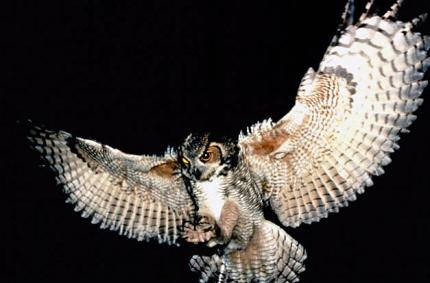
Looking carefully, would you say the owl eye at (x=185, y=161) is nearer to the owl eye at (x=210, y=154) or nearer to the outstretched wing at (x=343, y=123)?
the owl eye at (x=210, y=154)

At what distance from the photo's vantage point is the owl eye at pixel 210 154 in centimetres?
205

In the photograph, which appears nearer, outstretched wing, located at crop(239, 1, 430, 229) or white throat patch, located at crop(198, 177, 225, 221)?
outstretched wing, located at crop(239, 1, 430, 229)

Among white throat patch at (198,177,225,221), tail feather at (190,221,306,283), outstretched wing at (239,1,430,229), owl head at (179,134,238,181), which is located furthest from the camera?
tail feather at (190,221,306,283)

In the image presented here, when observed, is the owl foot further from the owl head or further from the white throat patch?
the owl head

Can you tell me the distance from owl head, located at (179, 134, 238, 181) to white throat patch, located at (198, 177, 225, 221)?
0.09ft

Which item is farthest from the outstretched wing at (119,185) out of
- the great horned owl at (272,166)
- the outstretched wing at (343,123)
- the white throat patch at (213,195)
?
the outstretched wing at (343,123)

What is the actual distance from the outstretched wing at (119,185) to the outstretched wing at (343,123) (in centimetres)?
32

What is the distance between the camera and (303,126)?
2.03 meters

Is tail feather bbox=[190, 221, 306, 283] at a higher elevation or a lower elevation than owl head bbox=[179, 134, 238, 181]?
lower

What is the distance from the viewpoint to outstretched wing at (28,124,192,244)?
2176 mm

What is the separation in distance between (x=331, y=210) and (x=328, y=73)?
1.63ft

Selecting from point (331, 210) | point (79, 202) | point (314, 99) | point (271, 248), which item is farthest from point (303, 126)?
point (79, 202)

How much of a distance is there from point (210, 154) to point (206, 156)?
0.05 ft

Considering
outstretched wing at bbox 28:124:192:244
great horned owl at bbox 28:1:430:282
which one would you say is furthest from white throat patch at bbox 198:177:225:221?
outstretched wing at bbox 28:124:192:244
